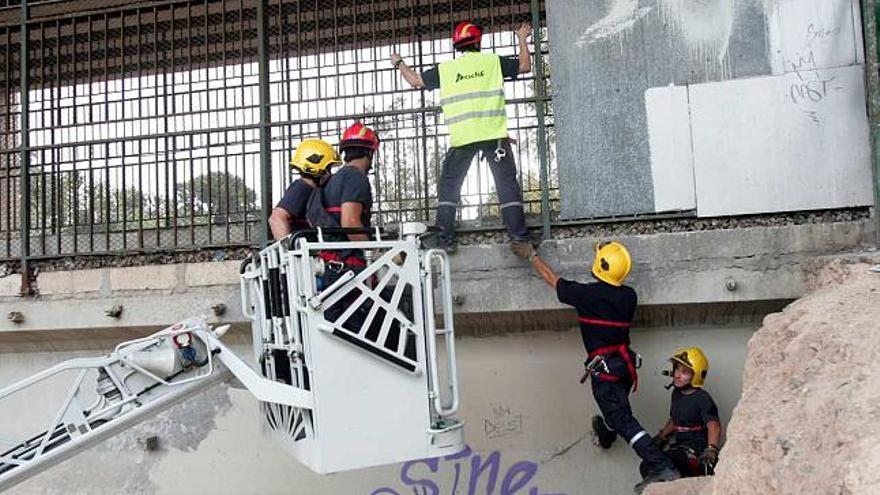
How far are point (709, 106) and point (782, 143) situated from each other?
0.57 meters

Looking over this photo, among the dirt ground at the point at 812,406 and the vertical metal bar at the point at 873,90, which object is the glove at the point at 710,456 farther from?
the vertical metal bar at the point at 873,90

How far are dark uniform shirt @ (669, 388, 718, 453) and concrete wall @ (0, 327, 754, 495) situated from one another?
14.2 inches

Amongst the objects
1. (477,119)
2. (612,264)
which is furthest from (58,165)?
(612,264)

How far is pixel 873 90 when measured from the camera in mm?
5625

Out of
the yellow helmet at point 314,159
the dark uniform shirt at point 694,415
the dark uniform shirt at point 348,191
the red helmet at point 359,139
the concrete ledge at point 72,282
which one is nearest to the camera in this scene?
the dark uniform shirt at point 348,191

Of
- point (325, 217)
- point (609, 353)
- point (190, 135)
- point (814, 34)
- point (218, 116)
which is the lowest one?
point (609, 353)

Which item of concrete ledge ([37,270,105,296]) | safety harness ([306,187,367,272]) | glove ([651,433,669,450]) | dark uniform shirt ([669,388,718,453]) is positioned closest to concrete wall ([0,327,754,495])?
glove ([651,433,669,450])

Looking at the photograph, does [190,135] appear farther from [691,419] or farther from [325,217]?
[691,419]

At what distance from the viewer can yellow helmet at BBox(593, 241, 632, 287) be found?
217 inches

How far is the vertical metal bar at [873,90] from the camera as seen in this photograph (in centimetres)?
559

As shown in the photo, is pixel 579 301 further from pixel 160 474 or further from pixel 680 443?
pixel 160 474

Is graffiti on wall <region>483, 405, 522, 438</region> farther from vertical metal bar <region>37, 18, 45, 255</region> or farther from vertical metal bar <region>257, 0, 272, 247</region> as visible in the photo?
vertical metal bar <region>37, 18, 45, 255</region>

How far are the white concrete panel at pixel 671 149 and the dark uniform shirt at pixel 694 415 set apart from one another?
136 cm

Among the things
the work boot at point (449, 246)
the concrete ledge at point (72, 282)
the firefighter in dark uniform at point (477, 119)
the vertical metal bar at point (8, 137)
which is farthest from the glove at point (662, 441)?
the vertical metal bar at point (8, 137)
